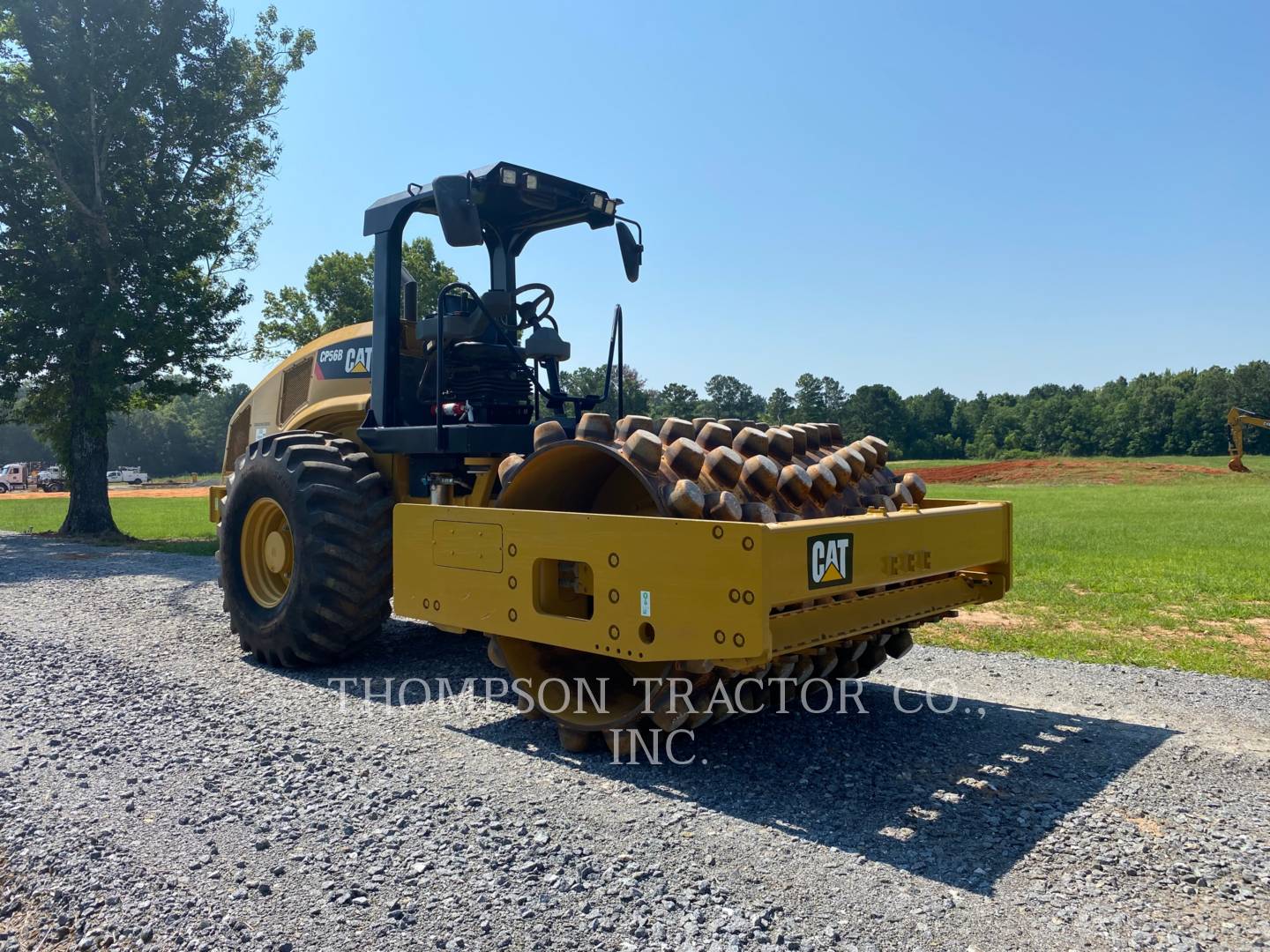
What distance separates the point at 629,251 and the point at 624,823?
4.17 m

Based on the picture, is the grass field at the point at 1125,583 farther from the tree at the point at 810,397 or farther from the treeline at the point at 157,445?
the treeline at the point at 157,445

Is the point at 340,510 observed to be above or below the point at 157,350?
below

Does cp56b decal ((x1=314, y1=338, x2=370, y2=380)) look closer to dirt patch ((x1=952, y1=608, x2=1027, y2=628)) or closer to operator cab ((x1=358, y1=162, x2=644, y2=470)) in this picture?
operator cab ((x1=358, y1=162, x2=644, y2=470))

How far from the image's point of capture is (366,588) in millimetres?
5879

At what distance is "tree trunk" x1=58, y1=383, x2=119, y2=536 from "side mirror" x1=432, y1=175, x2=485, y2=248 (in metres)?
16.5

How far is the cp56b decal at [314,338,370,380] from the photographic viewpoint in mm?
6859

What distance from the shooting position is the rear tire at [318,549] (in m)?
5.81

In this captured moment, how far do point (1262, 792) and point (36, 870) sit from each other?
4820mm

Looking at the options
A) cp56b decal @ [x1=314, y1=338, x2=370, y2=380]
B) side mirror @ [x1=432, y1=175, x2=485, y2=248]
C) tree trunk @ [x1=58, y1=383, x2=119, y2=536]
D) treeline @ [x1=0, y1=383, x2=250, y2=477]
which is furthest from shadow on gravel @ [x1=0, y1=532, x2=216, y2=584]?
treeline @ [x1=0, y1=383, x2=250, y2=477]

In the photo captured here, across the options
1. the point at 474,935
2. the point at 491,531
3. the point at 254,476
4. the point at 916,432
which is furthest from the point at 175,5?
the point at 916,432

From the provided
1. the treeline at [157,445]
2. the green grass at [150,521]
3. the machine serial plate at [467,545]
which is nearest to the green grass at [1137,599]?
the machine serial plate at [467,545]

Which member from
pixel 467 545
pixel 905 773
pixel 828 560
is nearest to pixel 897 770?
pixel 905 773

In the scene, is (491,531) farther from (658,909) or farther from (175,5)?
(175,5)

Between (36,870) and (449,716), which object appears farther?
(449,716)
